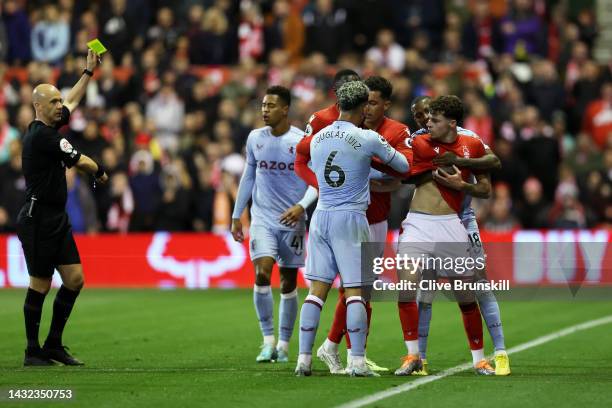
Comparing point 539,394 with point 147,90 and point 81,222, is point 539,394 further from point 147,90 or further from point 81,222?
point 147,90

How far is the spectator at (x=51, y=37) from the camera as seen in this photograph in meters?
28.1

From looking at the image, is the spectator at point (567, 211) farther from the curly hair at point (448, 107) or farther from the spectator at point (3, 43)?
the spectator at point (3, 43)

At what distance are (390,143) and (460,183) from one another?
2.61 feet

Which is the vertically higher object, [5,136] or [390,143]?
[5,136]

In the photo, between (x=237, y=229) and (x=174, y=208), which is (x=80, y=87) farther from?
(x=174, y=208)

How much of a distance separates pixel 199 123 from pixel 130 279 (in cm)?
385

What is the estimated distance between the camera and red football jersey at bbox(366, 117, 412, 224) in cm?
1224

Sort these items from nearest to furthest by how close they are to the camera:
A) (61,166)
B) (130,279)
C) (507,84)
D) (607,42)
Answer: (61,166) → (130,279) → (507,84) → (607,42)

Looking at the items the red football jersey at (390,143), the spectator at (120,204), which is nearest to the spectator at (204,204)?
the spectator at (120,204)

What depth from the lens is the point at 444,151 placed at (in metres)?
12.1

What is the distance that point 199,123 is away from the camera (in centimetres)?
2611

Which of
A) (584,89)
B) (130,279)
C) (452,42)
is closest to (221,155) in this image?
(130,279)

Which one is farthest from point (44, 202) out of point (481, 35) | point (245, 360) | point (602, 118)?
point (481, 35)

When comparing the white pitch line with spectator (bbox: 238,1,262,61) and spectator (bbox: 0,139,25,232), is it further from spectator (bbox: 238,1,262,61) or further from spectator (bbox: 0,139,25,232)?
spectator (bbox: 238,1,262,61)
